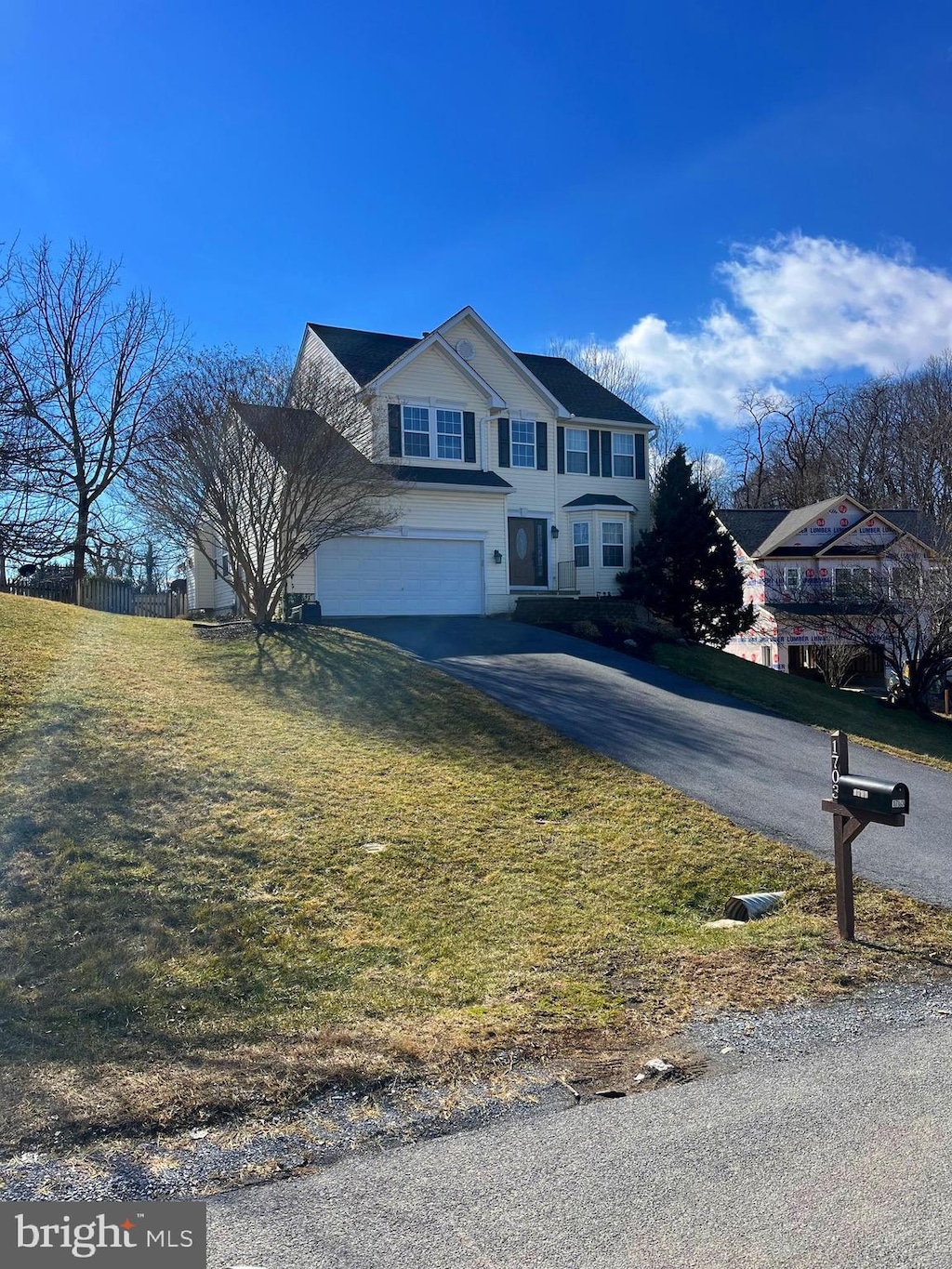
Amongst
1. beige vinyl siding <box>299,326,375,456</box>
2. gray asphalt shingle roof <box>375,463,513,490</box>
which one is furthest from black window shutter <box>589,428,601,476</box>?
beige vinyl siding <box>299,326,375,456</box>

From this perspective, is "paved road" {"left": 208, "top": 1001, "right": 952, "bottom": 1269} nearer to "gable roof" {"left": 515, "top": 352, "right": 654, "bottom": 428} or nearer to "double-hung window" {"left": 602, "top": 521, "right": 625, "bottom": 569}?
"double-hung window" {"left": 602, "top": 521, "right": 625, "bottom": 569}

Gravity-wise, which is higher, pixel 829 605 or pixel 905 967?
pixel 829 605

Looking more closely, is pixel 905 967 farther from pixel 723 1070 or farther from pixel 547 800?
pixel 547 800

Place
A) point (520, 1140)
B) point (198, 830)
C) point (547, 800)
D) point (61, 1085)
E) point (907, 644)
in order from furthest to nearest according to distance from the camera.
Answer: point (907, 644) < point (547, 800) < point (198, 830) < point (61, 1085) < point (520, 1140)

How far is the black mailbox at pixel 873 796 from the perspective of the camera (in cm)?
633

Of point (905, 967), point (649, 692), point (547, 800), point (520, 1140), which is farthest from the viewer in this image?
point (649, 692)

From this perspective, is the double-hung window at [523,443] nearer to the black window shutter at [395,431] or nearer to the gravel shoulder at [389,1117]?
the black window shutter at [395,431]

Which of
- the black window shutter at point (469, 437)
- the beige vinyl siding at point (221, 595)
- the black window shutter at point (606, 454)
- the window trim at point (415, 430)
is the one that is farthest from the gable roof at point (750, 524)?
the beige vinyl siding at point (221, 595)

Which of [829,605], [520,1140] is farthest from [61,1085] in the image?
[829,605]

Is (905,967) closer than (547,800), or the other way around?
(905,967)

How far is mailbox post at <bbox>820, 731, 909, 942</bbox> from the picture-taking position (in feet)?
21.4

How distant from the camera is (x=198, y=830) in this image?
25.9 ft

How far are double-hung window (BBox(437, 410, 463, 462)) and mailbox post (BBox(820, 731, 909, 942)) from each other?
18.6m

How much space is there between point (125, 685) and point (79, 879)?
217 inches
